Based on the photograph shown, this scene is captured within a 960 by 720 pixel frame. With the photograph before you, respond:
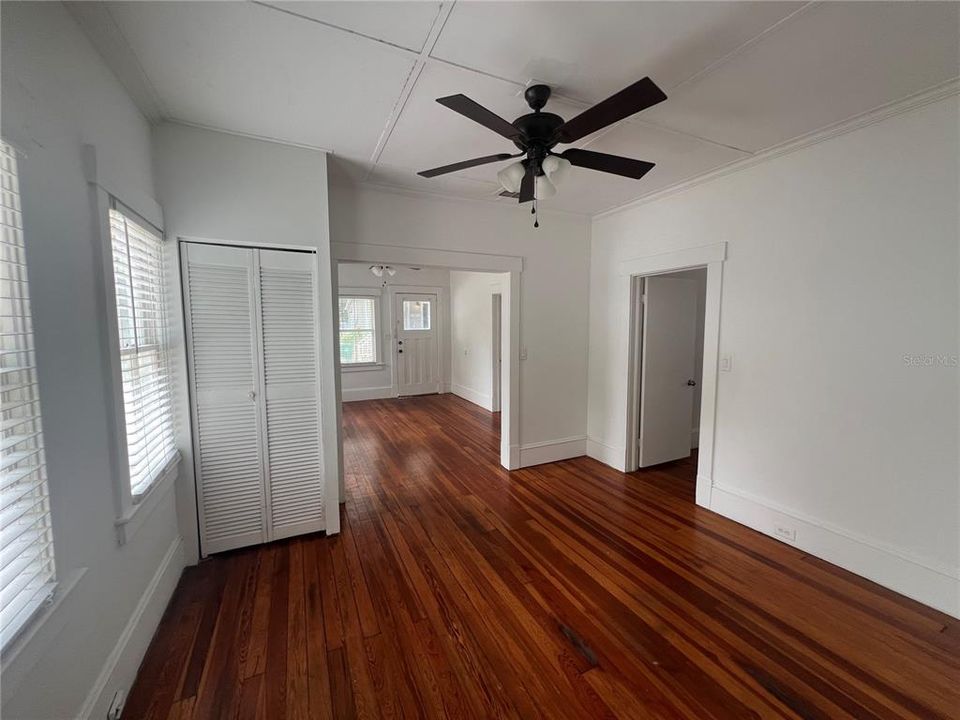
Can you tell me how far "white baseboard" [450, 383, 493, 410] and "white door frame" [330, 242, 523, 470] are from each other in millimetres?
2380

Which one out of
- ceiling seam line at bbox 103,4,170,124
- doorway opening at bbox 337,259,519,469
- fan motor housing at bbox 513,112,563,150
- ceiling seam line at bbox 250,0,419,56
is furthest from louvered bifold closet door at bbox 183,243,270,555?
doorway opening at bbox 337,259,519,469

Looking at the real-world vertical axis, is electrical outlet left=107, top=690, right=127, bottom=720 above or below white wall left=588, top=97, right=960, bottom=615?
below

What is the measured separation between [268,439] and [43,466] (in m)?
1.40

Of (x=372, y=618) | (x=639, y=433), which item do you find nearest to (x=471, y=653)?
(x=372, y=618)

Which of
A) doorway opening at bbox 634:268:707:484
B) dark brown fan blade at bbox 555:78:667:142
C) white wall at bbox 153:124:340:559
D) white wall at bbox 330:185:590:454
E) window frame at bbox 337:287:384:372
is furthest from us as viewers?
window frame at bbox 337:287:384:372

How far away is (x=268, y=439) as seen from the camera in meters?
2.48

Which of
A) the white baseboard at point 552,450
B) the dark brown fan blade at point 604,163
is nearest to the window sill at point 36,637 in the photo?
the dark brown fan blade at point 604,163

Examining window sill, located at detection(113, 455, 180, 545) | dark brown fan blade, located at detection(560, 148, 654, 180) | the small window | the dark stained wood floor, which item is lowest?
the dark stained wood floor

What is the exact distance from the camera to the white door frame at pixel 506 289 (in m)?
3.23

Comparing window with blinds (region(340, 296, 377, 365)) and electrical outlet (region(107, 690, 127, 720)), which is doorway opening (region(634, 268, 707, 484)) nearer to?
electrical outlet (region(107, 690, 127, 720))

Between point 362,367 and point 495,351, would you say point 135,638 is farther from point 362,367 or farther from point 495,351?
point 362,367

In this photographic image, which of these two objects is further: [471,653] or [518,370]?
[518,370]

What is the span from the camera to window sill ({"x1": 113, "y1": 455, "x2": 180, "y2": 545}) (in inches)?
60.0

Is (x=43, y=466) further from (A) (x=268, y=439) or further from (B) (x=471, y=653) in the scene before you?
(B) (x=471, y=653)
